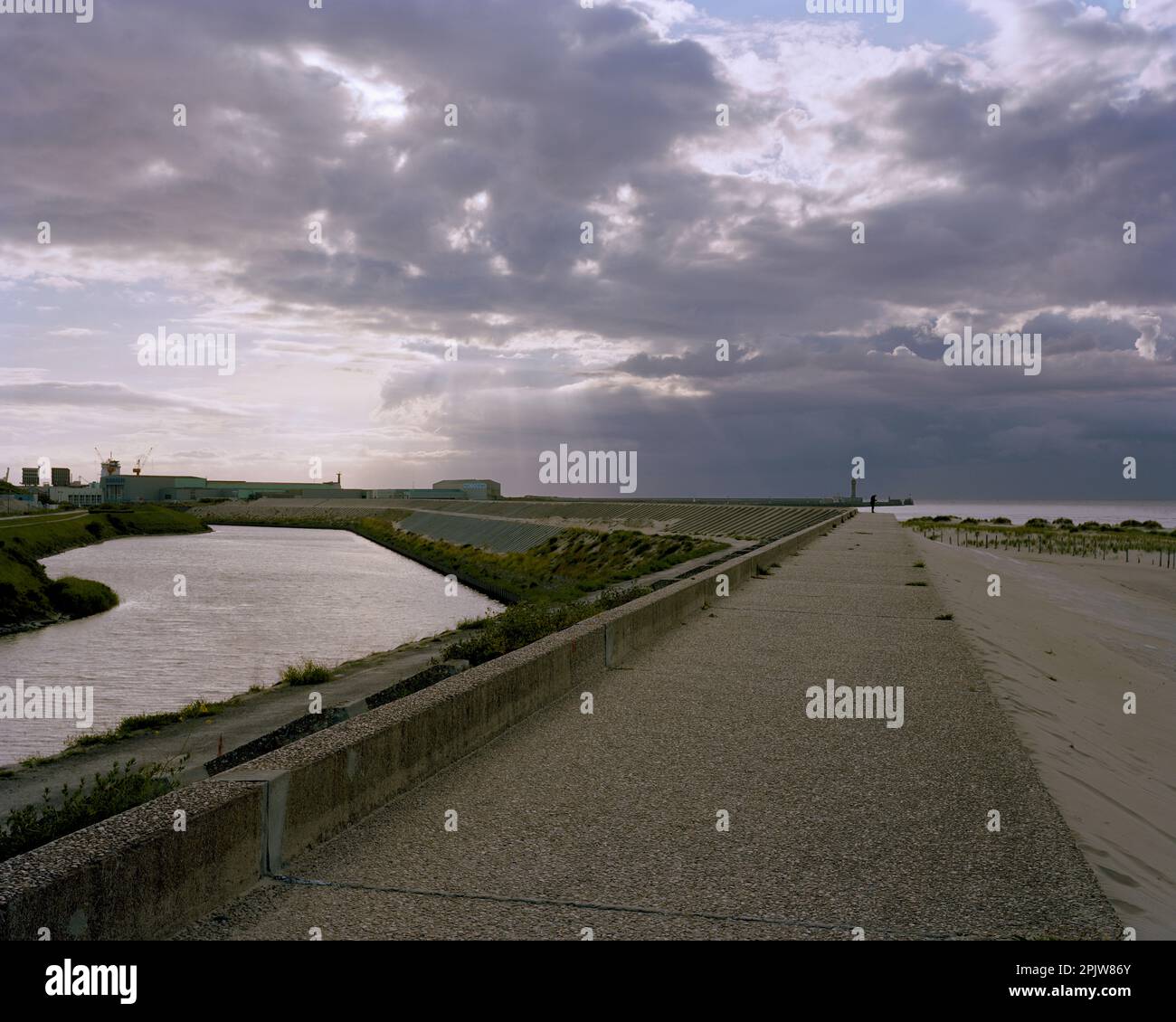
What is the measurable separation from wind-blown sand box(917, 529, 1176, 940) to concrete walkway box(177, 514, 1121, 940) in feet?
0.95

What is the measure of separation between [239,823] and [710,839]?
8.01 ft

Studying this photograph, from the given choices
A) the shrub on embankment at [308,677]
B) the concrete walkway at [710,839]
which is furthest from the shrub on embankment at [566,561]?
the concrete walkway at [710,839]

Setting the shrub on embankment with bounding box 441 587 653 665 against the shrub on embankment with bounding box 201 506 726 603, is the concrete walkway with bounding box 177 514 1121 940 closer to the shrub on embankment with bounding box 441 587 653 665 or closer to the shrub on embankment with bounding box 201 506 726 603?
the shrub on embankment with bounding box 441 587 653 665

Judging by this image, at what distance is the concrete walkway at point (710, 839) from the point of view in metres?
4.22

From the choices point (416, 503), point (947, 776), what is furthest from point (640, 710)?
point (416, 503)

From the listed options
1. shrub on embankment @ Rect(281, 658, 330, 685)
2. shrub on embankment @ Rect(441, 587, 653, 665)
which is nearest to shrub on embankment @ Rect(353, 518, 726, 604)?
shrub on embankment @ Rect(281, 658, 330, 685)

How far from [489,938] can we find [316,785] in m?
1.57

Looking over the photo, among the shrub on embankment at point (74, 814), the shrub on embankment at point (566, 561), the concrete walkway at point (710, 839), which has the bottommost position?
the shrub on embankment at point (566, 561)

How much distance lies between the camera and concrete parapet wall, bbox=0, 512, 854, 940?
3.61 metres

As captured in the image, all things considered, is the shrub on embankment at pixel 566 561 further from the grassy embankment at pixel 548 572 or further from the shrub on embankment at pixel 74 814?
the shrub on embankment at pixel 74 814

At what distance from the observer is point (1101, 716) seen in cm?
1047

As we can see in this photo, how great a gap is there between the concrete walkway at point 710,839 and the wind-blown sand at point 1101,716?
289 millimetres

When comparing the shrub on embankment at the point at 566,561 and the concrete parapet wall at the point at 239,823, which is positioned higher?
the concrete parapet wall at the point at 239,823
